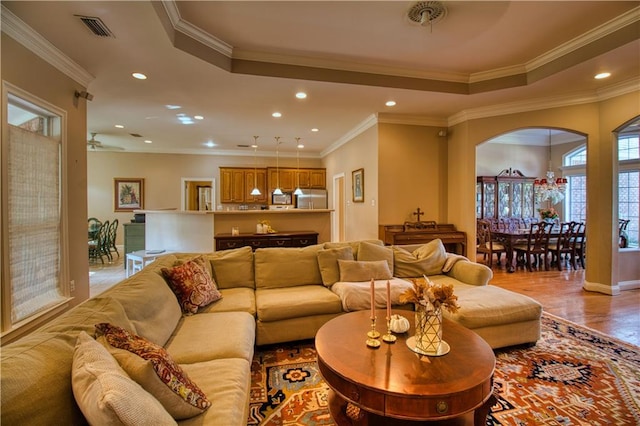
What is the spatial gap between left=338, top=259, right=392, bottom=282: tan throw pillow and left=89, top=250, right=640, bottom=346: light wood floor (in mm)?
2258

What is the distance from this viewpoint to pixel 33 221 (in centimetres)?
266

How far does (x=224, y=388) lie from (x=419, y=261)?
8.63 feet

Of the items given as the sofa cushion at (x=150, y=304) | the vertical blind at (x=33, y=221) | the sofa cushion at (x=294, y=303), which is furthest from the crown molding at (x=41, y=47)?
the sofa cushion at (x=294, y=303)

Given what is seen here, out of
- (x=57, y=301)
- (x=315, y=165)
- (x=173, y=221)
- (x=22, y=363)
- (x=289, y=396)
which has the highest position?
(x=315, y=165)

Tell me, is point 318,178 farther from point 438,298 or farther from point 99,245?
point 438,298

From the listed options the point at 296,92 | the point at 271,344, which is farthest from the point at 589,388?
the point at 296,92

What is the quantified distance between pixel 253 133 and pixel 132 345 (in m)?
5.63

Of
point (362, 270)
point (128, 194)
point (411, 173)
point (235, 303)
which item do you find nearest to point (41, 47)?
point (235, 303)

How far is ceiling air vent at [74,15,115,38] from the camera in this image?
2.36 metres

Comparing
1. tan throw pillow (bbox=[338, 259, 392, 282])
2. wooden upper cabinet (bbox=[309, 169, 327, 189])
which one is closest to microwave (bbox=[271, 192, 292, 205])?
wooden upper cabinet (bbox=[309, 169, 327, 189])

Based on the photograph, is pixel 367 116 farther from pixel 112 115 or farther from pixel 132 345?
pixel 132 345

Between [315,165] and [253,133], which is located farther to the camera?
[315,165]

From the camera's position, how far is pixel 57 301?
293 centimetres

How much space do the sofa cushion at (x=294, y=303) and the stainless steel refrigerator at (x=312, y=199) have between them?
540 cm
